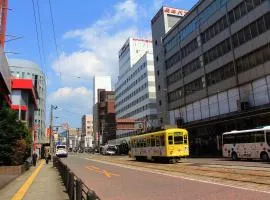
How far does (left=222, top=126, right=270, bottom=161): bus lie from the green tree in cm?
1928

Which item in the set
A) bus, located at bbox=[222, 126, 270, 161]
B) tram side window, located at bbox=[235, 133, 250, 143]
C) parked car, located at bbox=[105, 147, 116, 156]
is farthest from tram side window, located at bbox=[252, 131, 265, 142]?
parked car, located at bbox=[105, 147, 116, 156]

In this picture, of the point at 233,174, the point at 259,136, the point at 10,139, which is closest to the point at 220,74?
the point at 259,136

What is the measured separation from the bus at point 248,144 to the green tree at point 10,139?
1928 cm

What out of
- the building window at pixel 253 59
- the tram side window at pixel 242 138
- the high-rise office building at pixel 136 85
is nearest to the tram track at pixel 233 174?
the tram side window at pixel 242 138

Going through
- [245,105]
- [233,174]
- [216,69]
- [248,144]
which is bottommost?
[233,174]

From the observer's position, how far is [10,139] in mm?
26547

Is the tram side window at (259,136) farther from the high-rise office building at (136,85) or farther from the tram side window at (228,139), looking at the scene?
the high-rise office building at (136,85)

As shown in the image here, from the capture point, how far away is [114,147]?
297 feet

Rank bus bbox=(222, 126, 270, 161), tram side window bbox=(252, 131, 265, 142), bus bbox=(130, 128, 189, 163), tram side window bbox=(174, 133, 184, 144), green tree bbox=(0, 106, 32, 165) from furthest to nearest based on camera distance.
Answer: tram side window bbox=(174, 133, 184, 144) < bus bbox=(130, 128, 189, 163) < tram side window bbox=(252, 131, 265, 142) < bus bbox=(222, 126, 270, 161) < green tree bbox=(0, 106, 32, 165)

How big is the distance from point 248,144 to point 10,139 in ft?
67.2

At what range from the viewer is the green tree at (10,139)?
2603 cm

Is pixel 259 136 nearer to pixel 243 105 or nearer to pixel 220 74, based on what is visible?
pixel 243 105

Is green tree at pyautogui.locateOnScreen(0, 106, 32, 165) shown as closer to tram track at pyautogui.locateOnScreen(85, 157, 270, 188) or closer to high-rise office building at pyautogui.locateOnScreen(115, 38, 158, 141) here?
tram track at pyautogui.locateOnScreen(85, 157, 270, 188)

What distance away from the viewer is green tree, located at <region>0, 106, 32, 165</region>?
26031mm
